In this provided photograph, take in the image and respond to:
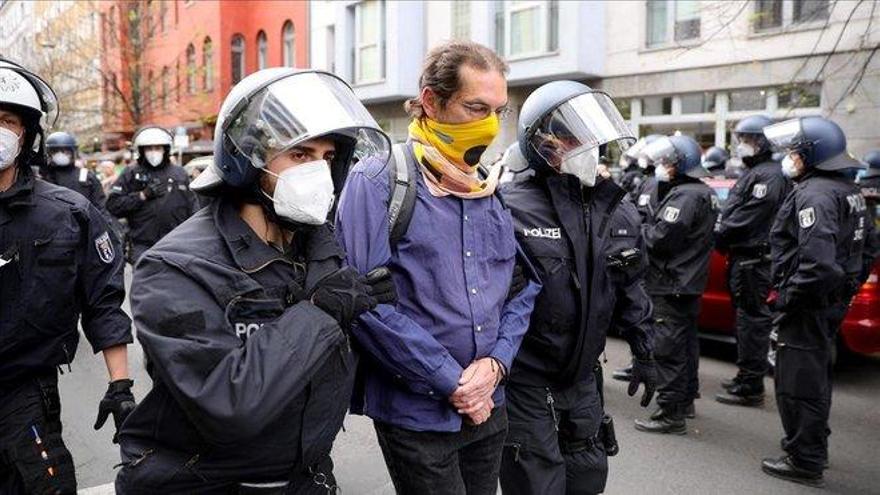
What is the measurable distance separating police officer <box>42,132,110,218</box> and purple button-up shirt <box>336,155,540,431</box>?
664 centimetres

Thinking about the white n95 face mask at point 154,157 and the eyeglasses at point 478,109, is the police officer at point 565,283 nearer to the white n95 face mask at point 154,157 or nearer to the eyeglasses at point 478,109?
the eyeglasses at point 478,109

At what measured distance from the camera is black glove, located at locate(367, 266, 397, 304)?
2.21 metres

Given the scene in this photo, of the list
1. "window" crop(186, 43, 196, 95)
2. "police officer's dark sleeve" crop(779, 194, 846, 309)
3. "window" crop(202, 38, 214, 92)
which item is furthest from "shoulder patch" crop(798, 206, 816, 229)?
"window" crop(186, 43, 196, 95)

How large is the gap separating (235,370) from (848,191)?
4.10 m

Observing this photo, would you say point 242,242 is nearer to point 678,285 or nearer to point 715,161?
point 678,285

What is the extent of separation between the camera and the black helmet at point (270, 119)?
194 cm

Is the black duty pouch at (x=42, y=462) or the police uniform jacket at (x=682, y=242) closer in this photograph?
the black duty pouch at (x=42, y=462)

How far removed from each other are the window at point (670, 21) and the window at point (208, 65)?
18676 mm

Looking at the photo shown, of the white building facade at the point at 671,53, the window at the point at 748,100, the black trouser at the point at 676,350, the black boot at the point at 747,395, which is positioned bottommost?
the black boot at the point at 747,395

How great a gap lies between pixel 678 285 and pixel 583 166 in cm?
293

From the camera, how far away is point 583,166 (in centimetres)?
312

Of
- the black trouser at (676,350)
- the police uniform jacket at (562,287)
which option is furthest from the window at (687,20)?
the police uniform jacket at (562,287)

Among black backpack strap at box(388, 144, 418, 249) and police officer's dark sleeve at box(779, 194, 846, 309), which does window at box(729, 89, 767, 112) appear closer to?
police officer's dark sleeve at box(779, 194, 846, 309)

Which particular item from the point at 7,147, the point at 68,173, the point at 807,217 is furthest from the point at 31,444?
the point at 68,173
